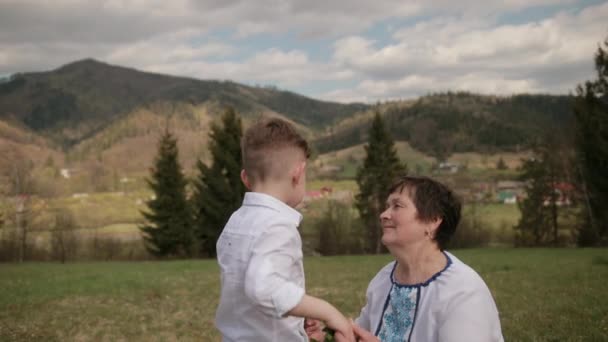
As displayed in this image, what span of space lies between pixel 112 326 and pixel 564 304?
999 cm

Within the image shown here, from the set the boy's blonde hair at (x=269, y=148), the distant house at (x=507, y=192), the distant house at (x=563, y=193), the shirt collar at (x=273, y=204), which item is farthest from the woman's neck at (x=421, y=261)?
the distant house at (x=507, y=192)

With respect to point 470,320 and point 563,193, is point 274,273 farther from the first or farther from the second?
point 563,193

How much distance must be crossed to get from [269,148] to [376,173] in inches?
1846

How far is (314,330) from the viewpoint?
317 centimetres

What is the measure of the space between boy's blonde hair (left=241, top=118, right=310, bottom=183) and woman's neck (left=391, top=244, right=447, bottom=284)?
1311mm

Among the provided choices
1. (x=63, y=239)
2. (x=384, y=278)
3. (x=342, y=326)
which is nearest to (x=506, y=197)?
(x=63, y=239)

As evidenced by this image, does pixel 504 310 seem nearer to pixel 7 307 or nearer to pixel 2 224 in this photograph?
pixel 7 307

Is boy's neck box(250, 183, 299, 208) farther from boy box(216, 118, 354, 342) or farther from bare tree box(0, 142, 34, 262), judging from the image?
bare tree box(0, 142, 34, 262)

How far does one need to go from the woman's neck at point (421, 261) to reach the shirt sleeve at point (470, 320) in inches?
13.6

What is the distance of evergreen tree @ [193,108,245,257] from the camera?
46.3 metres

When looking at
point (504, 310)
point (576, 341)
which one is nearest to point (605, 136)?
point (504, 310)

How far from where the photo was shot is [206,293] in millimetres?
15781

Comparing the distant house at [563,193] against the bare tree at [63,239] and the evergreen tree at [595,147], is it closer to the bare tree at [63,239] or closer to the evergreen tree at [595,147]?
the evergreen tree at [595,147]

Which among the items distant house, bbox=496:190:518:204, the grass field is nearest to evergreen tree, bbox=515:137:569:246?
the grass field
